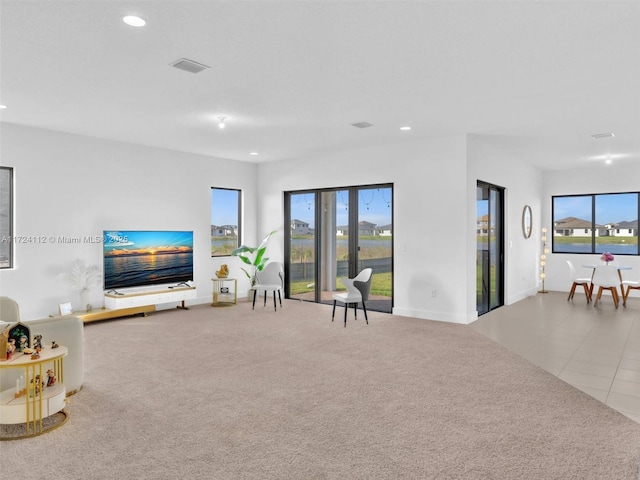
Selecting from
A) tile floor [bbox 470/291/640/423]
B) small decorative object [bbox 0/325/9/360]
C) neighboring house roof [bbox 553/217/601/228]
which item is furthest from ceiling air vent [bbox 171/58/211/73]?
neighboring house roof [bbox 553/217/601/228]

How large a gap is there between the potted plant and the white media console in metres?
1.21

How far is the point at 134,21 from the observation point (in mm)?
2990

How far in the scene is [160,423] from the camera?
3096 millimetres

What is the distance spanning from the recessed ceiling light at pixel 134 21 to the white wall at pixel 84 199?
3966 millimetres

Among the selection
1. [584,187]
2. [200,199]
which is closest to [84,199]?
[200,199]

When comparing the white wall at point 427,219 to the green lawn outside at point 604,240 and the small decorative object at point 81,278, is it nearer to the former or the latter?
the small decorative object at point 81,278

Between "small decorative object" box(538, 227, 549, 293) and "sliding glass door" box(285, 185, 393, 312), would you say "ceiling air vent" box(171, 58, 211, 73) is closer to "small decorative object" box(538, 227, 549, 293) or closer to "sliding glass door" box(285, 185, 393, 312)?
"sliding glass door" box(285, 185, 393, 312)

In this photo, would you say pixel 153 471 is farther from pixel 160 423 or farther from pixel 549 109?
pixel 549 109

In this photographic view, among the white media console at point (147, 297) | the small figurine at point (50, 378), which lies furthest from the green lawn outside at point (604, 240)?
the small figurine at point (50, 378)

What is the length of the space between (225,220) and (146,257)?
6.55 feet

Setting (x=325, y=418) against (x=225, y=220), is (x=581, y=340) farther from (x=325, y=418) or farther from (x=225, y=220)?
(x=225, y=220)

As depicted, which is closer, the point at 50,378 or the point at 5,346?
the point at 5,346

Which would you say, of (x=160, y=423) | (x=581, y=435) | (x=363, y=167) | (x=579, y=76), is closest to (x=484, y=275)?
(x=363, y=167)

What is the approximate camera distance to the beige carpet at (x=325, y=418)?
2.54m
